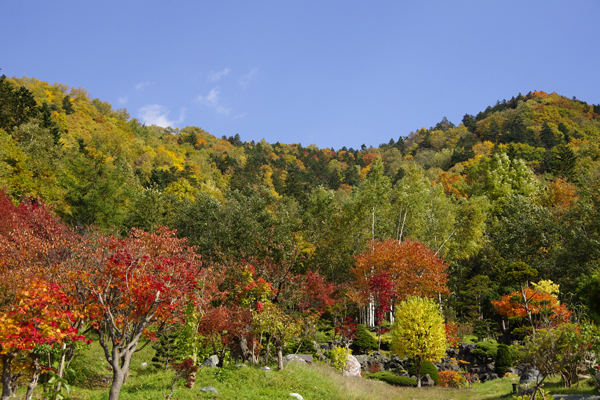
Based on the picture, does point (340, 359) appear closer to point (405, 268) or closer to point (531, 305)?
point (405, 268)

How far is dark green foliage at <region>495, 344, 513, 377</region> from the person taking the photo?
78.6ft

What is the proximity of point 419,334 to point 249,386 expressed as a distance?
1121cm

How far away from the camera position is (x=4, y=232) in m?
20.9

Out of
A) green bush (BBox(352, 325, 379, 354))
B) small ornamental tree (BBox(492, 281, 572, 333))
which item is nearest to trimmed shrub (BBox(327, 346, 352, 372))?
green bush (BBox(352, 325, 379, 354))

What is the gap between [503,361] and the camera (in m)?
24.0

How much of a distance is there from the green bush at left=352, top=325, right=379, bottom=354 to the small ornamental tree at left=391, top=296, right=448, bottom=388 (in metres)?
4.98

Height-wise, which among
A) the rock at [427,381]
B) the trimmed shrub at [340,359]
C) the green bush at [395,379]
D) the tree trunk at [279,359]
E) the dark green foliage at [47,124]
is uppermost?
the dark green foliage at [47,124]

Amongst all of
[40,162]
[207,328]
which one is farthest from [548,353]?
[40,162]

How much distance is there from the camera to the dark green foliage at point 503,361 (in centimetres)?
2397

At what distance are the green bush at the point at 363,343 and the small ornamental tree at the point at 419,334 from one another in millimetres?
4984

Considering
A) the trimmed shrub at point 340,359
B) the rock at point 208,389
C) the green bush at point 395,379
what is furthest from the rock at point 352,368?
the rock at point 208,389

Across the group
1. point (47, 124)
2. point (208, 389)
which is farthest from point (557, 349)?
point (47, 124)

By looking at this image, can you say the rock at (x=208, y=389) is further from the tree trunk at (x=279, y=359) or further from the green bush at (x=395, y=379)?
the green bush at (x=395, y=379)

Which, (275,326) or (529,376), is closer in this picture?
(275,326)
